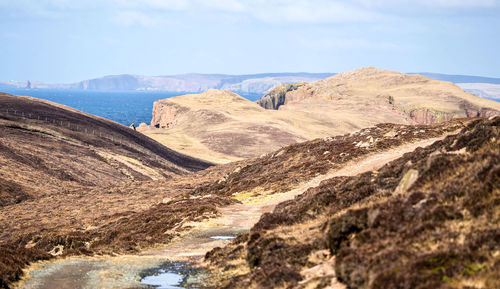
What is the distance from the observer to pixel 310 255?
1828 cm

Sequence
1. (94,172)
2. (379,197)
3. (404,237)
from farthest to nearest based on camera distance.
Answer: (94,172), (379,197), (404,237)

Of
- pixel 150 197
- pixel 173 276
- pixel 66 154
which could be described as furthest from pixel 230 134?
pixel 173 276

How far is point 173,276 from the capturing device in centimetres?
2170

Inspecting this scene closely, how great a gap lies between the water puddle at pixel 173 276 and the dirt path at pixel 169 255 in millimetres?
499

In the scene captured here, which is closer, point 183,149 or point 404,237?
point 404,237

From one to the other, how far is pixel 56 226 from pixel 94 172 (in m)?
38.8

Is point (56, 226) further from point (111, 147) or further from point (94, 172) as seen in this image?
point (111, 147)

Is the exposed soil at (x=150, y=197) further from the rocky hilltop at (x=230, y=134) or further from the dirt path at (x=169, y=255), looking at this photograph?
the rocky hilltop at (x=230, y=134)

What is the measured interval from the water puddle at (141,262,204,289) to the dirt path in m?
0.50

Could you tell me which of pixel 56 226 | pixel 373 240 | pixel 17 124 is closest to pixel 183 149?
pixel 17 124

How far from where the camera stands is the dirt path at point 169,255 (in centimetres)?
2036

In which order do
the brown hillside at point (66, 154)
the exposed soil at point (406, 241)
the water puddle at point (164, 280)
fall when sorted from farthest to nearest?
the brown hillside at point (66, 154) → the water puddle at point (164, 280) → the exposed soil at point (406, 241)

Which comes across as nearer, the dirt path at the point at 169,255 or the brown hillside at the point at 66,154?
the dirt path at the point at 169,255

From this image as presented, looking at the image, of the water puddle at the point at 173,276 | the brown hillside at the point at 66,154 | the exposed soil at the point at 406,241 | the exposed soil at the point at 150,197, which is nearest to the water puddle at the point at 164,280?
the water puddle at the point at 173,276
